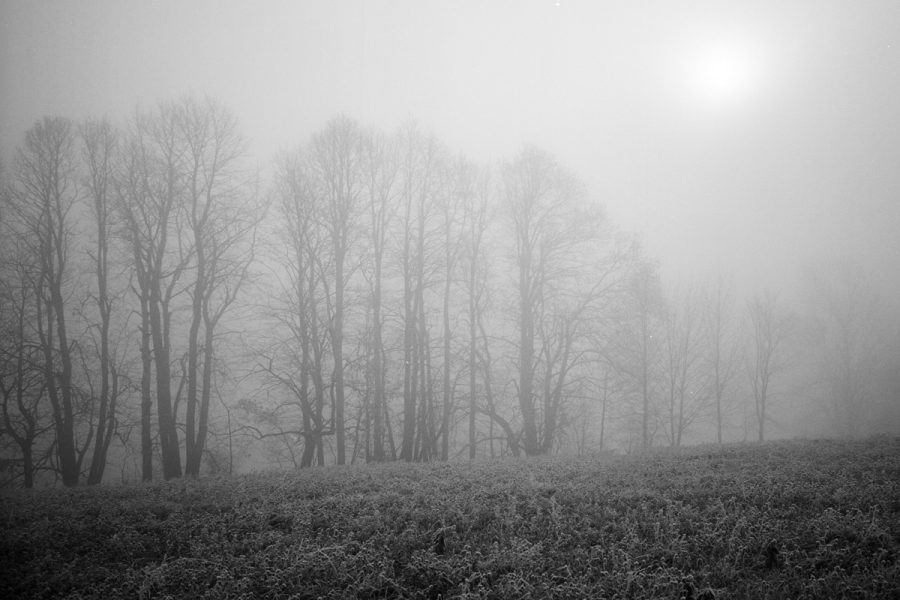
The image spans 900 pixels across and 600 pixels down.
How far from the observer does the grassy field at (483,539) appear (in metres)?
4.02

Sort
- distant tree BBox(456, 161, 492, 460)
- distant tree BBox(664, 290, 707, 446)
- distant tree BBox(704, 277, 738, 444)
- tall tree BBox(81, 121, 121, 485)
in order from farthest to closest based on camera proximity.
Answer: distant tree BBox(704, 277, 738, 444) < distant tree BBox(664, 290, 707, 446) < distant tree BBox(456, 161, 492, 460) < tall tree BBox(81, 121, 121, 485)

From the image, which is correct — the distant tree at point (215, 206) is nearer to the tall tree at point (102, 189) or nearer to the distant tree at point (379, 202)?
the tall tree at point (102, 189)

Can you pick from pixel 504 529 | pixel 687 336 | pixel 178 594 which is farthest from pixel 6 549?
pixel 687 336

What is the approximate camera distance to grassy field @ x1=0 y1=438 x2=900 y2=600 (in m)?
4.02

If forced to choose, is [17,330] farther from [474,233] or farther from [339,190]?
[474,233]

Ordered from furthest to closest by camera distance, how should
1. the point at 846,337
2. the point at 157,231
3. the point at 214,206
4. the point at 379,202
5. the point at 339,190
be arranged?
the point at 846,337
the point at 379,202
the point at 339,190
the point at 214,206
the point at 157,231

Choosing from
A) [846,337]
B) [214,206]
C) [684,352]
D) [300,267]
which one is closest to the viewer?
[214,206]

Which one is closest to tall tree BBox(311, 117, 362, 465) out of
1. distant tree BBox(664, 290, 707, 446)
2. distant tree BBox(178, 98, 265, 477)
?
distant tree BBox(178, 98, 265, 477)

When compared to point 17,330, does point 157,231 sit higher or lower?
higher

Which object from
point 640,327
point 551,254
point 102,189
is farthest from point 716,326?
point 102,189

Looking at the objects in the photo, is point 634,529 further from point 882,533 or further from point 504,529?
point 882,533

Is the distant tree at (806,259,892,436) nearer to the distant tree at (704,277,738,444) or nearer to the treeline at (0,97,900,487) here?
the distant tree at (704,277,738,444)

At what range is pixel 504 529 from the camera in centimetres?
523

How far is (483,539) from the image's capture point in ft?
16.4
